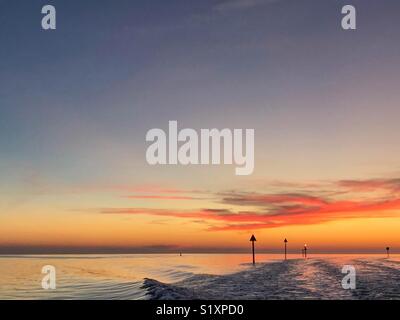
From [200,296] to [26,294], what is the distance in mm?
13155

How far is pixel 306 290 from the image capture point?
28.9 meters

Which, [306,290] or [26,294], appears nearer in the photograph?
[306,290]
